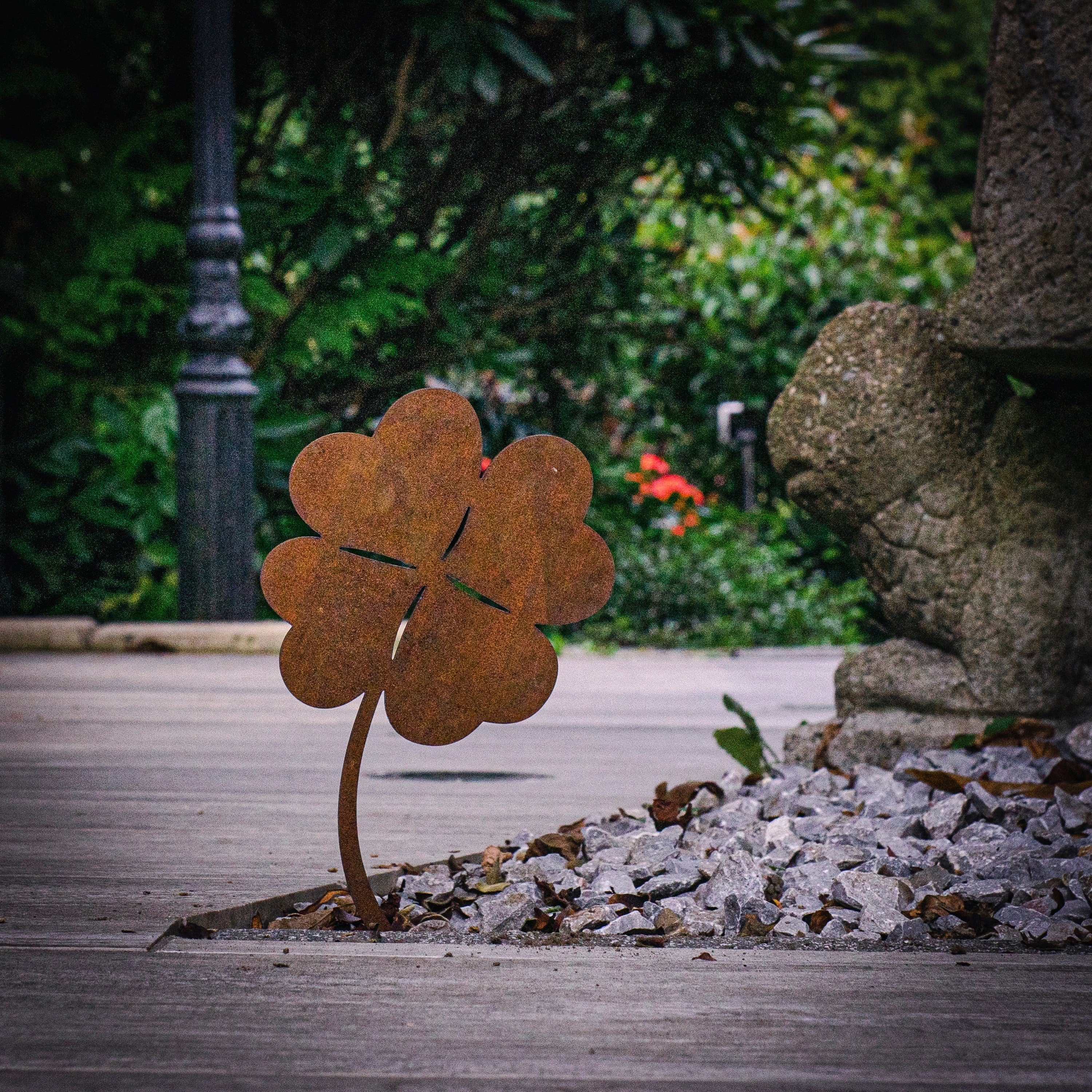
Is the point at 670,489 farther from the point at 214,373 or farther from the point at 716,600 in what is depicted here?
the point at 214,373

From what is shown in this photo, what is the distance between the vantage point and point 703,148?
9.92m

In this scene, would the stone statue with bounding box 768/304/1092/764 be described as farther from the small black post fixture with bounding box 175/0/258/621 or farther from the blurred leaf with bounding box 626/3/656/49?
the blurred leaf with bounding box 626/3/656/49

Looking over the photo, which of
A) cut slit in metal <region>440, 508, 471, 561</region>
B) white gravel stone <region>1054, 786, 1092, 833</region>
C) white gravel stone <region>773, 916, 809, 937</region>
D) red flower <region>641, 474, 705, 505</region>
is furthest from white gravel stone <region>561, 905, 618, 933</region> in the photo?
red flower <region>641, 474, 705, 505</region>

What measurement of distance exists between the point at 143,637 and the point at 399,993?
5.97m

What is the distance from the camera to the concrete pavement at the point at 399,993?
6.42 ft

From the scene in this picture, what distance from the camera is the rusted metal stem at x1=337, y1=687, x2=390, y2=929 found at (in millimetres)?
2734

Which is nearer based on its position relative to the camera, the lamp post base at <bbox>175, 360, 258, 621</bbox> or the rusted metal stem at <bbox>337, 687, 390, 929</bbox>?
the rusted metal stem at <bbox>337, 687, 390, 929</bbox>

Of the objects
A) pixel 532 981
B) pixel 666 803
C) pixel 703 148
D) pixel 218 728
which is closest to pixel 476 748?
pixel 218 728

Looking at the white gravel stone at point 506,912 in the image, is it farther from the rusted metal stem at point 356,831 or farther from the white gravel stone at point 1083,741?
the white gravel stone at point 1083,741

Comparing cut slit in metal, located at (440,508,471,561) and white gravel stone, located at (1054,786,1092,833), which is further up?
cut slit in metal, located at (440,508,471,561)

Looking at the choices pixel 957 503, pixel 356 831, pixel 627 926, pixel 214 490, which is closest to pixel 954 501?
pixel 957 503

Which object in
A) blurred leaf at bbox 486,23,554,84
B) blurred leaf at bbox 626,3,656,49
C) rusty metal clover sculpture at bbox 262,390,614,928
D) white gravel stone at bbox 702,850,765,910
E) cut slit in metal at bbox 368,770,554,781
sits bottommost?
cut slit in metal at bbox 368,770,554,781

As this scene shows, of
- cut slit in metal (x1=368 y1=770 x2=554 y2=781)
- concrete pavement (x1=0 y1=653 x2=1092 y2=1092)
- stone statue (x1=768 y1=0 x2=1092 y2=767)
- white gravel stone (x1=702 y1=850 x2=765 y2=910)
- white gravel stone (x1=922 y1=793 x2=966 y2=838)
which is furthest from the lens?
cut slit in metal (x1=368 y1=770 x2=554 y2=781)

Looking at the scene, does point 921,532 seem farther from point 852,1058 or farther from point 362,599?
point 852,1058
